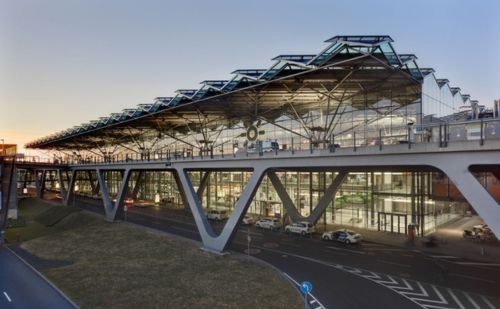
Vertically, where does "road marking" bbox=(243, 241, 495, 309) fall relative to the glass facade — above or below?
below

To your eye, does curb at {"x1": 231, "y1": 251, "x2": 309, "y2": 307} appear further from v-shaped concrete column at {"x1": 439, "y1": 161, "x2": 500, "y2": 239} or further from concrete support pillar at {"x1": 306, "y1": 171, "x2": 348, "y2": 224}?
concrete support pillar at {"x1": 306, "y1": 171, "x2": 348, "y2": 224}

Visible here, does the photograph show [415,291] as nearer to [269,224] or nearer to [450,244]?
[450,244]

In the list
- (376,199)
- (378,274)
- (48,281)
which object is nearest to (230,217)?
(378,274)

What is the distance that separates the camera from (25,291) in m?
22.2

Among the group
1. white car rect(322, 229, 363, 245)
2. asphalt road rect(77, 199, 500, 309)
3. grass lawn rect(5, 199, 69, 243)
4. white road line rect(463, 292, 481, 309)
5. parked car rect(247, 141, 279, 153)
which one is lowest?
grass lawn rect(5, 199, 69, 243)

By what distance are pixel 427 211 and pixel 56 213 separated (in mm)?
57330

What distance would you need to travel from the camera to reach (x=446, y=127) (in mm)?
16281

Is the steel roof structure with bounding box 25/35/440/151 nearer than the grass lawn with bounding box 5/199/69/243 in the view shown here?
Yes

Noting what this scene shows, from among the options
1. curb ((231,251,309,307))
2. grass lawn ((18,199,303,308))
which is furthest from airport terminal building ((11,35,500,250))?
grass lawn ((18,199,303,308))

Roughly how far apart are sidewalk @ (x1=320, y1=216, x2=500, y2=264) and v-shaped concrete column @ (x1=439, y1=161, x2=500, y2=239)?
55.5 ft

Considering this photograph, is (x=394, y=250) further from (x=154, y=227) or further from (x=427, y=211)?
(x=154, y=227)

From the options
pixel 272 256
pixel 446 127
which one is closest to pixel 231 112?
pixel 272 256

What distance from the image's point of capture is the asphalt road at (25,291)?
19.9 metres

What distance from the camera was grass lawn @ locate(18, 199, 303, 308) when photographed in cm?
→ 1978
